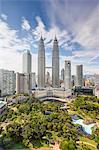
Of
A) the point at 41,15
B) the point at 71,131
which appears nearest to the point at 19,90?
the point at 71,131

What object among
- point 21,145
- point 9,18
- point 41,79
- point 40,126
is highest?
point 9,18

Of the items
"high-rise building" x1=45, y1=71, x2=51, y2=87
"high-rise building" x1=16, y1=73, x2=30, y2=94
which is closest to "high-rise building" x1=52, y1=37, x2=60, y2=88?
"high-rise building" x1=45, y1=71, x2=51, y2=87

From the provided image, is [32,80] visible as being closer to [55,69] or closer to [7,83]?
[55,69]

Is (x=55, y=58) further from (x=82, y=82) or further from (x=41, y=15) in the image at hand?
(x=41, y=15)

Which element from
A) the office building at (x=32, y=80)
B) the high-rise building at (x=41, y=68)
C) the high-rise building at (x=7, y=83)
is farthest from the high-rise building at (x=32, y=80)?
the high-rise building at (x=7, y=83)

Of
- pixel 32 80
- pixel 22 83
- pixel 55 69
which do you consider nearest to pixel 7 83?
pixel 22 83

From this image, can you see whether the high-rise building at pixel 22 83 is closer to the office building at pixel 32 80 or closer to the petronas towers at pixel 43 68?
A: the office building at pixel 32 80

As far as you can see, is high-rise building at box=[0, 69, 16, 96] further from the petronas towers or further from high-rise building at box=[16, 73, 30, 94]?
the petronas towers
